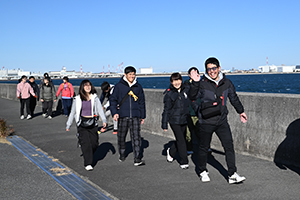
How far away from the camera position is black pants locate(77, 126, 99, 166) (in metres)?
6.33

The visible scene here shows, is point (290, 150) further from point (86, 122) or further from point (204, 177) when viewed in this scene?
point (86, 122)

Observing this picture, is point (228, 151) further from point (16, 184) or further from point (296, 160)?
point (16, 184)

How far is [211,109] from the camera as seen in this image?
5.07m

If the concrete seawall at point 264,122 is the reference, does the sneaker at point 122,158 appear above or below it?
below

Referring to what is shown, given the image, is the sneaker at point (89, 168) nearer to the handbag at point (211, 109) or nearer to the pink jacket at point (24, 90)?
the handbag at point (211, 109)

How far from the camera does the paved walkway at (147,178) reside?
188 inches

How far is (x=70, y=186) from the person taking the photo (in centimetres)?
521

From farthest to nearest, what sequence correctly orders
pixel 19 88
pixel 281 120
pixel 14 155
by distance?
pixel 19 88 < pixel 14 155 < pixel 281 120

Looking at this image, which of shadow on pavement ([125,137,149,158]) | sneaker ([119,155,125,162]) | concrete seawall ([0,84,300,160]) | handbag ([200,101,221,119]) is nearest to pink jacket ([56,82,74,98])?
shadow on pavement ([125,137,149,158])

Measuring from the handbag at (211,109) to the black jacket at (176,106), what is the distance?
1168mm

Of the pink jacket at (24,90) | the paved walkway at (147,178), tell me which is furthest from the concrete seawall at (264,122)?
the pink jacket at (24,90)

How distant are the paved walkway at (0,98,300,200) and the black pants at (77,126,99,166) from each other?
0.22 metres

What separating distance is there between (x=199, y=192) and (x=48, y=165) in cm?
293

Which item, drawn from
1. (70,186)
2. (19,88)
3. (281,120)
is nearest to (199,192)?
(70,186)
